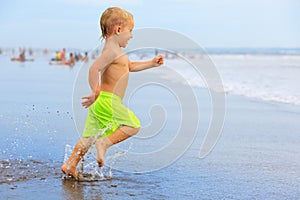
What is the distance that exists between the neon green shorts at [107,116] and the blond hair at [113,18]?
21.7 inches

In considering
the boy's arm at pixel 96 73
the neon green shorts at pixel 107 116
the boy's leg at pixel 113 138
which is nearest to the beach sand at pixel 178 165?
the boy's leg at pixel 113 138

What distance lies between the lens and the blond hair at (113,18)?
439cm

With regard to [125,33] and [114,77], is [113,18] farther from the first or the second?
[114,77]

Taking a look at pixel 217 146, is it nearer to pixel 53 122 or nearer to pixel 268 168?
pixel 268 168

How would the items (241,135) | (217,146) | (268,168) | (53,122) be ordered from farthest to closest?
(53,122) → (241,135) → (217,146) → (268,168)

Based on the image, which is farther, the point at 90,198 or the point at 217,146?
the point at 217,146

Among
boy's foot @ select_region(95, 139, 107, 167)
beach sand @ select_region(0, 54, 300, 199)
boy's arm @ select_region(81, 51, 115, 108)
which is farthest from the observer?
boy's foot @ select_region(95, 139, 107, 167)

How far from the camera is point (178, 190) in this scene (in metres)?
4.01

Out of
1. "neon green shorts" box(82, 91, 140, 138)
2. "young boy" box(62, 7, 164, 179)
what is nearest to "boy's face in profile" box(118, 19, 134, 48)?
"young boy" box(62, 7, 164, 179)

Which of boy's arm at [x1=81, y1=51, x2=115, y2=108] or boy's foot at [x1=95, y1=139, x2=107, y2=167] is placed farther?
boy's foot at [x1=95, y1=139, x2=107, y2=167]

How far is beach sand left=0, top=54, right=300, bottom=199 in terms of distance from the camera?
393 cm

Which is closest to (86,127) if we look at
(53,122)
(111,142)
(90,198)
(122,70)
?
(111,142)

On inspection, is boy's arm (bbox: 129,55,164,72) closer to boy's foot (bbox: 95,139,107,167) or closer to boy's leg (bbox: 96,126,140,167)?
boy's leg (bbox: 96,126,140,167)

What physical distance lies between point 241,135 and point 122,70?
2619mm
